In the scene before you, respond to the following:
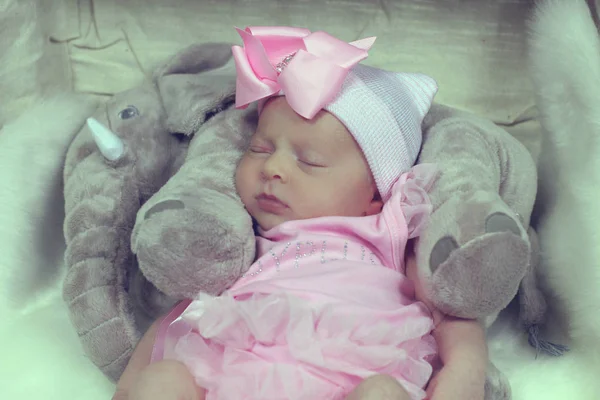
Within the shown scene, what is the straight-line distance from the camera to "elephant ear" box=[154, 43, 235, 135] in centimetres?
117

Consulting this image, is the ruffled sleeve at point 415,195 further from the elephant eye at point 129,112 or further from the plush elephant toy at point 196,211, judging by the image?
the elephant eye at point 129,112

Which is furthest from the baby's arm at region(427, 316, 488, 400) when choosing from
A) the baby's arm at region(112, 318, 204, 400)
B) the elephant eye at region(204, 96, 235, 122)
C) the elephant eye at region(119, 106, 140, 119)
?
the elephant eye at region(119, 106, 140, 119)

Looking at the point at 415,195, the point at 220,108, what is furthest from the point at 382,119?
the point at 220,108

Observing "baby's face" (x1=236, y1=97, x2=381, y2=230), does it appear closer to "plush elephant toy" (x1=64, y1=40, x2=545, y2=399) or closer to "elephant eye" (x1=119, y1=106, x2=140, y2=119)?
"plush elephant toy" (x1=64, y1=40, x2=545, y2=399)

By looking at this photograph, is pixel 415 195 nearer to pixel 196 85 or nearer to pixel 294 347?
pixel 294 347

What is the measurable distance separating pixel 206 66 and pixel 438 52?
49 cm

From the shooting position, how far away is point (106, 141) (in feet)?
3.67

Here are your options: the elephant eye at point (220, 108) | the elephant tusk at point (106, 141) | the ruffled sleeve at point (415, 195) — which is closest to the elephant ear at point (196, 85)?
the elephant eye at point (220, 108)

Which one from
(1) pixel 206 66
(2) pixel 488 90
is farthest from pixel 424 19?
(1) pixel 206 66

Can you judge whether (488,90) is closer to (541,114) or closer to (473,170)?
(541,114)

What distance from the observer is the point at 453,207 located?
96cm

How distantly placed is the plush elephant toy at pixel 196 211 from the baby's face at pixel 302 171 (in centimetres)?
4

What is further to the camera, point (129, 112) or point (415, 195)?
point (129, 112)

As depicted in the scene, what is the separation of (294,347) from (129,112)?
573 millimetres
